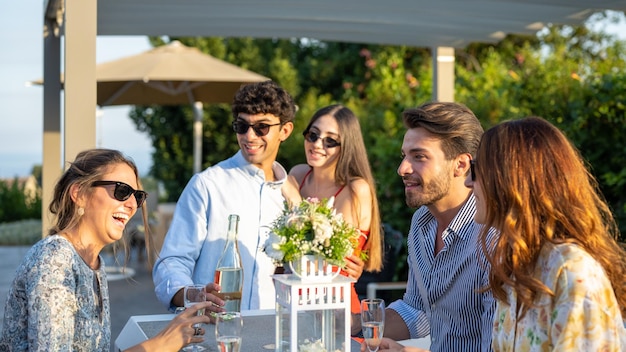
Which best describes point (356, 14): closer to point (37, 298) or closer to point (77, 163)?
point (77, 163)

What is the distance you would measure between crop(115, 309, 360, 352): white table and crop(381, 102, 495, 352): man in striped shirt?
0.40m

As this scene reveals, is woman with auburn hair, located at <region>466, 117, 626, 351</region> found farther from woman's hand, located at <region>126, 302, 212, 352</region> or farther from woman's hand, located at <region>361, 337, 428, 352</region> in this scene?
woman's hand, located at <region>126, 302, 212, 352</region>

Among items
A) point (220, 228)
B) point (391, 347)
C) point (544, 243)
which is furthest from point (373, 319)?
point (220, 228)

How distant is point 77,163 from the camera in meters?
2.74

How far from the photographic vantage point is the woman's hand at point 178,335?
2490mm

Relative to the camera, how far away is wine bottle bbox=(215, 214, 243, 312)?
9.56 feet

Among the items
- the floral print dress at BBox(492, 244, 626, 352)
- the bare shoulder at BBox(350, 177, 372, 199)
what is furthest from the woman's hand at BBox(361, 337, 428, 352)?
the bare shoulder at BBox(350, 177, 372, 199)

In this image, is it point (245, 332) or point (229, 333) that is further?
point (245, 332)

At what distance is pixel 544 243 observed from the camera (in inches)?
83.8

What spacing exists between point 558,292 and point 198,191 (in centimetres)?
198

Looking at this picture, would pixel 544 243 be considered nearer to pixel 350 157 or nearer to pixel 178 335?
pixel 178 335

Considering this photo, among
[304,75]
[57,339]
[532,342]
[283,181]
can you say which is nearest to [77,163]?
[57,339]

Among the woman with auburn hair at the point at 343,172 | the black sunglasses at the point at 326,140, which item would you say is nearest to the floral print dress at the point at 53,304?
the woman with auburn hair at the point at 343,172

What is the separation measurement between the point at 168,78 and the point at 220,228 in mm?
5706
